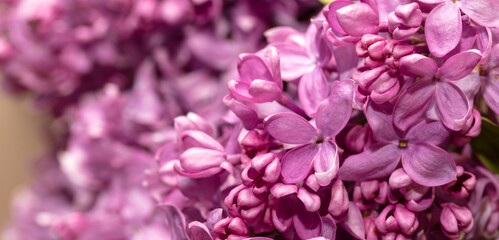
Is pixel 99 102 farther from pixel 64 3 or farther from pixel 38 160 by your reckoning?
pixel 38 160

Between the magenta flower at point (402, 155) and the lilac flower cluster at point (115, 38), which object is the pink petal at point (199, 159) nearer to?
the magenta flower at point (402, 155)

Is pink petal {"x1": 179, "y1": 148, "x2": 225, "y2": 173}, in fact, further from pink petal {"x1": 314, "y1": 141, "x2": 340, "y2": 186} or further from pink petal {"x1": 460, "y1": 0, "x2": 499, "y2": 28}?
pink petal {"x1": 460, "y1": 0, "x2": 499, "y2": 28}

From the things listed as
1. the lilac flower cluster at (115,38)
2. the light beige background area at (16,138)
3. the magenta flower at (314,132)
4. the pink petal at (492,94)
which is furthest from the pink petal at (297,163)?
the light beige background area at (16,138)

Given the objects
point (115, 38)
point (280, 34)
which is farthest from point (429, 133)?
point (115, 38)

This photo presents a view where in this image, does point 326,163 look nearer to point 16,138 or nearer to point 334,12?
point 334,12

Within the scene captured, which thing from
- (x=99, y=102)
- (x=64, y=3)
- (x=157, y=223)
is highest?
(x=64, y=3)

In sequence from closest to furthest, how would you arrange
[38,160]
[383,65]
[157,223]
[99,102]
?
[383,65]
[157,223]
[99,102]
[38,160]

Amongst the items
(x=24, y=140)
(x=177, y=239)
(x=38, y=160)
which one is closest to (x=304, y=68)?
(x=177, y=239)
